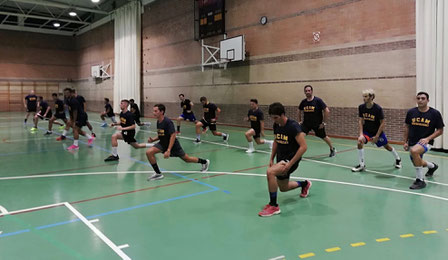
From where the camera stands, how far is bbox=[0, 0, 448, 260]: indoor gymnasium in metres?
4.30

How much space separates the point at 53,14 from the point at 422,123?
34.5 m

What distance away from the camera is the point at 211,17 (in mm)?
19828

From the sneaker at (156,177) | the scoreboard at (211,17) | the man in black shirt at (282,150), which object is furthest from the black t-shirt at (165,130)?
the scoreboard at (211,17)

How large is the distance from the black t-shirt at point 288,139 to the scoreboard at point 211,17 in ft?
49.1

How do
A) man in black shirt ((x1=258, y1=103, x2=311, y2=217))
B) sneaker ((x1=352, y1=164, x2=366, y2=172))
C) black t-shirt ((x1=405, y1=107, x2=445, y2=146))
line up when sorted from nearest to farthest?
man in black shirt ((x1=258, y1=103, x2=311, y2=217)) → black t-shirt ((x1=405, y1=107, x2=445, y2=146)) → sneaker ((x1=352, y1=164, x2=366, y2=172))

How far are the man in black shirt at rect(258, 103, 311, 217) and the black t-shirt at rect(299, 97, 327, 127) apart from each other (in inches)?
181

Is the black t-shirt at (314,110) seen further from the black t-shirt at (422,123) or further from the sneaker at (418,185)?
the sneaker at (418,185)

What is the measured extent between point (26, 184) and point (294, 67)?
39.0ft

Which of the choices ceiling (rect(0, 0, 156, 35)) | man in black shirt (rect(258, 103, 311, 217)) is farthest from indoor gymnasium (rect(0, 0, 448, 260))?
ceiling (rect(0, 0, 156, 35))

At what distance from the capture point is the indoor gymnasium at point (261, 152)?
430 centimetres

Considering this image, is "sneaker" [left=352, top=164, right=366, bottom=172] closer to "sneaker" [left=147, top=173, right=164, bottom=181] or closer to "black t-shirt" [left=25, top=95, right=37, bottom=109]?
"sneaker" [left=147, top=173, right=164, bottom=181]

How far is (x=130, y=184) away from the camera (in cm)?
701

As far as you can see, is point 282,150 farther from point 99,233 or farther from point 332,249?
point 99,233

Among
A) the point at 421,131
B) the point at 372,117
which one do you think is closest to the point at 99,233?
the point at 421,131
